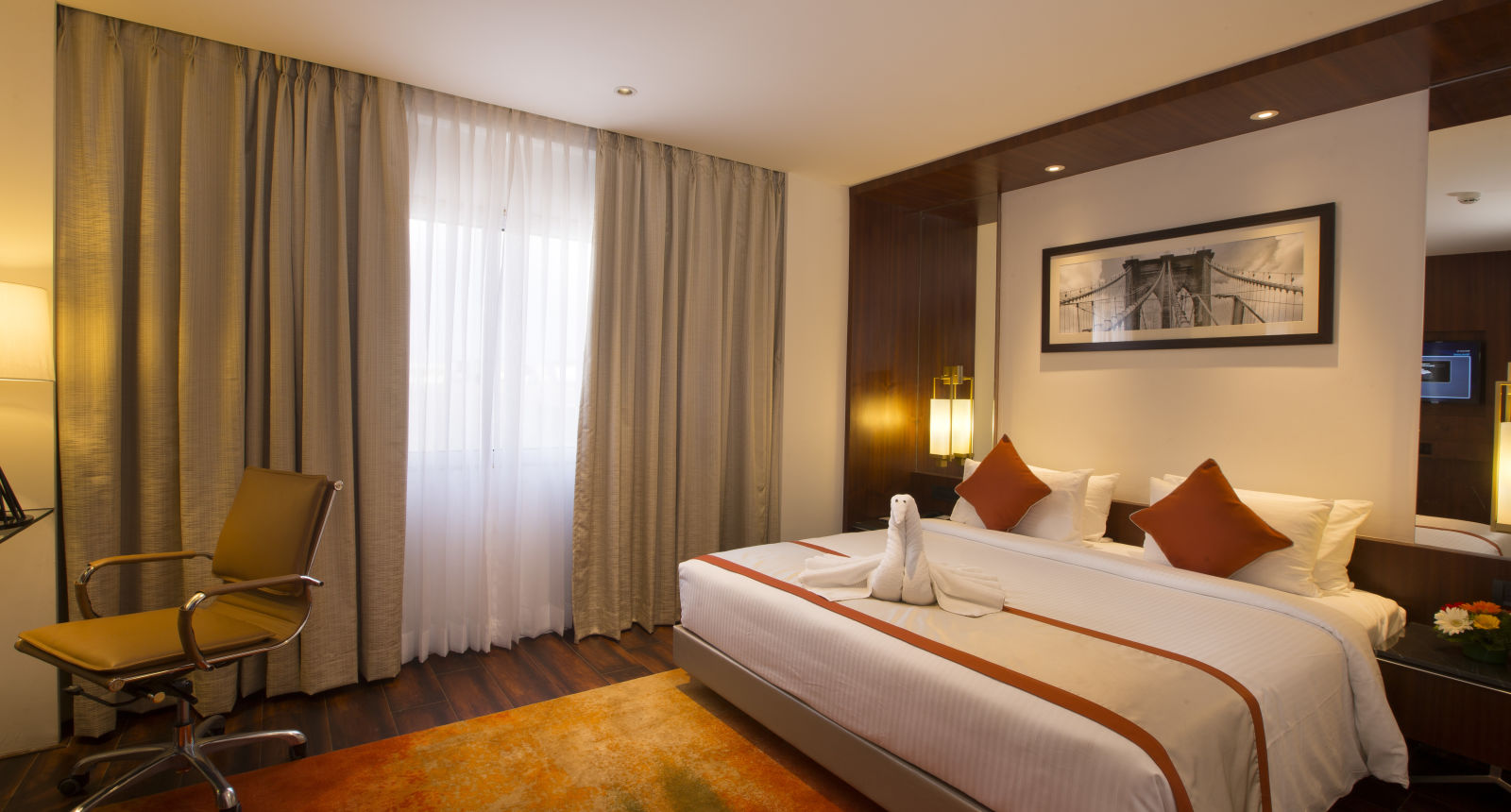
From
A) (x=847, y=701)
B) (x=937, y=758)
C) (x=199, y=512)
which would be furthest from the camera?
(x=199, y=512)

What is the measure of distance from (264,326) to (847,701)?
2742 millimetres

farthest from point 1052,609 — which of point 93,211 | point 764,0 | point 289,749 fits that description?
point 93,211

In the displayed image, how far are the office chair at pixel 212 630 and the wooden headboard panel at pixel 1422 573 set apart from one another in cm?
394

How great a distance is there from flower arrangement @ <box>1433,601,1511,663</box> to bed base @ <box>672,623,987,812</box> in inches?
74.1

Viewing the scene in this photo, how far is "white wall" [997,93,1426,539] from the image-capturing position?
2947 mm

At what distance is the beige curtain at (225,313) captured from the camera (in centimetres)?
264

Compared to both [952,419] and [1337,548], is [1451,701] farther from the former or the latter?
[952,419]

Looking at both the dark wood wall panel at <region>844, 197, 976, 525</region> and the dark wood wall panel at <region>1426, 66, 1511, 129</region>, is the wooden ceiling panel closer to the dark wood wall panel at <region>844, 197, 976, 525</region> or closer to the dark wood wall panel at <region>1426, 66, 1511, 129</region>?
the dark wood wall panel at <region>1426, 66, 1511, 129</region>

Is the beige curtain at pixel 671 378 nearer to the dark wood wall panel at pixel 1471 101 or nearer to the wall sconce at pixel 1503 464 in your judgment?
the dark wood wall panel at pixel 1471 101

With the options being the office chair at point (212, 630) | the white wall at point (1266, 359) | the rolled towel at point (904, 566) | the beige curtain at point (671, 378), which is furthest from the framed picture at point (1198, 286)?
the office chair at point (212, 630)

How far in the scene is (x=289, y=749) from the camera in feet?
8.27

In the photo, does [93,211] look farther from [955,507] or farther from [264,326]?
[955,507]

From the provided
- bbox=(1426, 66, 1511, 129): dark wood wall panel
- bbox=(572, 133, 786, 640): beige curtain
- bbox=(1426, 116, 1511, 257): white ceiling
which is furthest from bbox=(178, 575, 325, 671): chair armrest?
bbox=(1426, 66, 1511, 129): dark wood wall panel

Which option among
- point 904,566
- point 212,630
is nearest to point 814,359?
point 904,566
